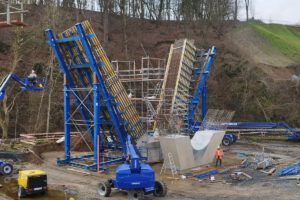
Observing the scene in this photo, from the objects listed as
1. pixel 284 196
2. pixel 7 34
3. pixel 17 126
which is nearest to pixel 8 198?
pixel 284 196

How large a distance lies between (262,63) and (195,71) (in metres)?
22.6

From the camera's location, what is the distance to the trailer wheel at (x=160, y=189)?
11927 millimetres

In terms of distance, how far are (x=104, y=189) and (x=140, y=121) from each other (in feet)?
21.6

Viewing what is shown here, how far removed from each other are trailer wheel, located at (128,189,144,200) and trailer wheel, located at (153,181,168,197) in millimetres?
853

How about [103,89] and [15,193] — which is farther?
[103,89]

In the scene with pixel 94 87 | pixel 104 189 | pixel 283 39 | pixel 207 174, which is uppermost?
pixel 283 39

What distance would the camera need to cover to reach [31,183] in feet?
39.5

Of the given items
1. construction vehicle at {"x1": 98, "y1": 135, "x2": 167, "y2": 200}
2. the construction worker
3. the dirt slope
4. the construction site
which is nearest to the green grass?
the dirt slope

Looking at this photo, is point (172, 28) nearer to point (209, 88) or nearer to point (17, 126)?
point (209, 88)

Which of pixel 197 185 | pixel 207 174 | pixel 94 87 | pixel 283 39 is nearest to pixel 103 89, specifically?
pixel 94 87

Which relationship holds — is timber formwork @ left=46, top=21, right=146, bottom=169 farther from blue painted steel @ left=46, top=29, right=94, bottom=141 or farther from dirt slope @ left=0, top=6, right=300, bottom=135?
dirt slope @ left=0, top=6, right=300, bottom=135

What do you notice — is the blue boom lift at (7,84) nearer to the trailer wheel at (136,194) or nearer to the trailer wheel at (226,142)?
the trailer wheel at (136,194)

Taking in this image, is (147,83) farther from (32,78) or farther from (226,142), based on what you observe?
(32,78)

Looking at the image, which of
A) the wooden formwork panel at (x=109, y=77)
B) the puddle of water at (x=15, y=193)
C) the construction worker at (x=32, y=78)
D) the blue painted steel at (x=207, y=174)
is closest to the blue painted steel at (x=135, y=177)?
the puddle of water at (x=15, y=193)
